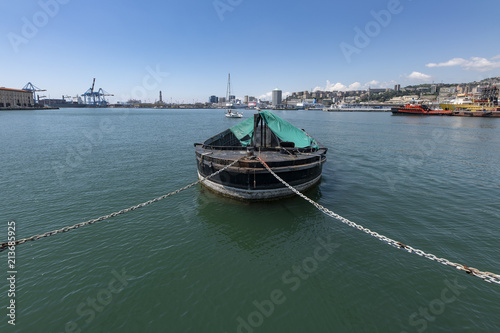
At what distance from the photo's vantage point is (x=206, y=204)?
15430 millimetres

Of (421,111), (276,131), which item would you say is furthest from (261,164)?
(421,111)

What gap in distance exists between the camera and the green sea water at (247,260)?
733 centimetres

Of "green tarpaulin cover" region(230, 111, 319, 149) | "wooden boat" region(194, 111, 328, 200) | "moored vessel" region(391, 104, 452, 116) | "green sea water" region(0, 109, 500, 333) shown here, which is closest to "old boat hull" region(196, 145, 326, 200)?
"wooden boat" region(194, 111, 328, 200)

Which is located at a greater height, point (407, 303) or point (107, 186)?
point (107, 186)

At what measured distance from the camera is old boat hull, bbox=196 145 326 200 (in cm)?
1433

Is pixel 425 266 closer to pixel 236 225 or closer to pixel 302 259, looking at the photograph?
pixel 302 259

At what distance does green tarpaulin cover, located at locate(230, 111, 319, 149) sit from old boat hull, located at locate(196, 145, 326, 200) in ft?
8.59

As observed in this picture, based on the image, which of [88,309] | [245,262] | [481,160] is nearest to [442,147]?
[481,160]

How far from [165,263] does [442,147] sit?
4430cm

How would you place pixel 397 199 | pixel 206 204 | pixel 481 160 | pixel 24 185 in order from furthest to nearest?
pixel 481 160, pixel 24 185, pixel 397 199, pixel 206 204

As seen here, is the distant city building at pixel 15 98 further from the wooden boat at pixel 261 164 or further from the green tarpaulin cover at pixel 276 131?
the wooden boat at pixel 261 164

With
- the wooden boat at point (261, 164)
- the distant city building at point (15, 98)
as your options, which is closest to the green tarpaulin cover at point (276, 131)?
the wooden boat at point (261, 164)

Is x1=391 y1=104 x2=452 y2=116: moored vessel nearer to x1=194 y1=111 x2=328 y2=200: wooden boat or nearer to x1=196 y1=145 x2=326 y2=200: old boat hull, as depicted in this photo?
x1=194 y1=111 x2=328 y2=200: wooden boat

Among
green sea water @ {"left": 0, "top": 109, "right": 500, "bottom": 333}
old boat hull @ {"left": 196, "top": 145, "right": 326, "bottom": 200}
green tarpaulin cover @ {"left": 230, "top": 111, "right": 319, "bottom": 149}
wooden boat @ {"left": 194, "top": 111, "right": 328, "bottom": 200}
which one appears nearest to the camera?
green sea water @ {"left": 0, "top": 109, "right": 500, "bottom": 333}
